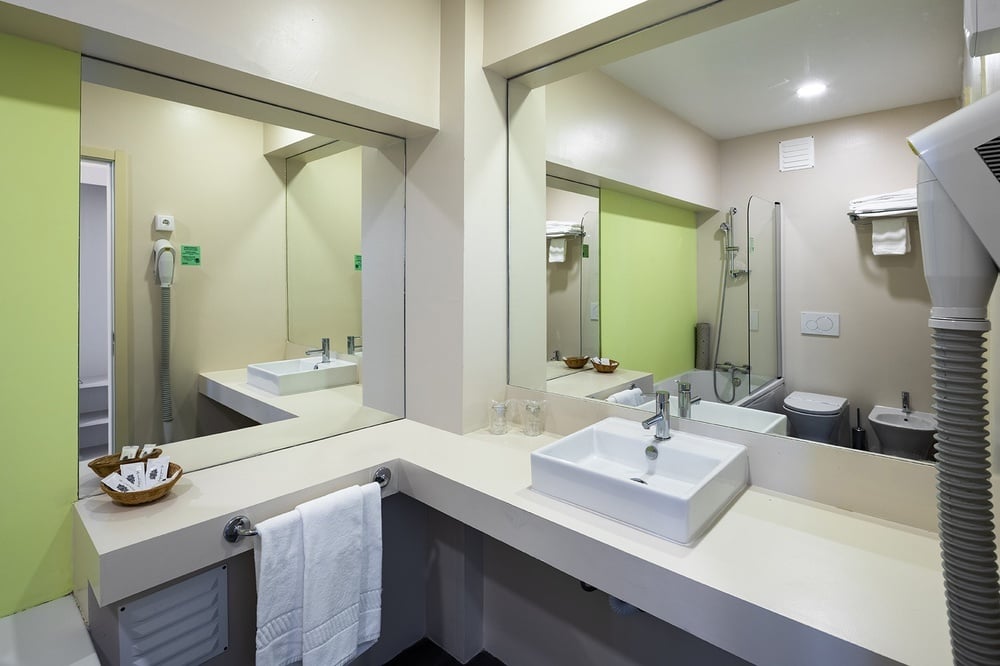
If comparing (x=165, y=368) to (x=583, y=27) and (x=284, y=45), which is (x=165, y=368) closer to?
(x=284, y=45)

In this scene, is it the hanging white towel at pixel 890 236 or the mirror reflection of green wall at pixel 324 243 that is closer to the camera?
the hanging white towel at pixel 890 236

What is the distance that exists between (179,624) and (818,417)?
1850 millimetres

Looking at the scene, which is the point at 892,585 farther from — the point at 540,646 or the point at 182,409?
the point at 182,409

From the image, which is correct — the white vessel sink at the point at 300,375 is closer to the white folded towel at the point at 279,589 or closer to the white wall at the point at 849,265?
the white folded towel at the point at 279,589

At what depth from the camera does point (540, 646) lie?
6.11 feet

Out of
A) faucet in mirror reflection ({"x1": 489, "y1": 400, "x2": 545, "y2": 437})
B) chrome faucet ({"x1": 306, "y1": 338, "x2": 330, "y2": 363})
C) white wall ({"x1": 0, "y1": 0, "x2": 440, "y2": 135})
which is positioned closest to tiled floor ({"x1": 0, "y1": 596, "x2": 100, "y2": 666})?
chrome faucet ({"x1": 306, "y1": 338, "x2": 330, "y2": 363})

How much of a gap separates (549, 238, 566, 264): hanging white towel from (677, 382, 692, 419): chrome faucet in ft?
2.25

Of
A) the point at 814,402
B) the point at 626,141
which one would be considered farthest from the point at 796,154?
the point at 814,402

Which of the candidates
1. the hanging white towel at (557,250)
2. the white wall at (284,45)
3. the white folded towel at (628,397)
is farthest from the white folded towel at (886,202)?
the white wall at (284,45)

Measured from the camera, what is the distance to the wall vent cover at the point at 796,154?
140 cm

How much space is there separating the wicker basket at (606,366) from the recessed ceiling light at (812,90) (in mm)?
981

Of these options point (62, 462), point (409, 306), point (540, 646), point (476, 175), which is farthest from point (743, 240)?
point (62, 462)

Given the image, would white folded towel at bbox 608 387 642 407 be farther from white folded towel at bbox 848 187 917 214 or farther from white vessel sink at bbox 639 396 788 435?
white folded towel at bbox 848 187 917 214

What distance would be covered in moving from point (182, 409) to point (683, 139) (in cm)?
183
